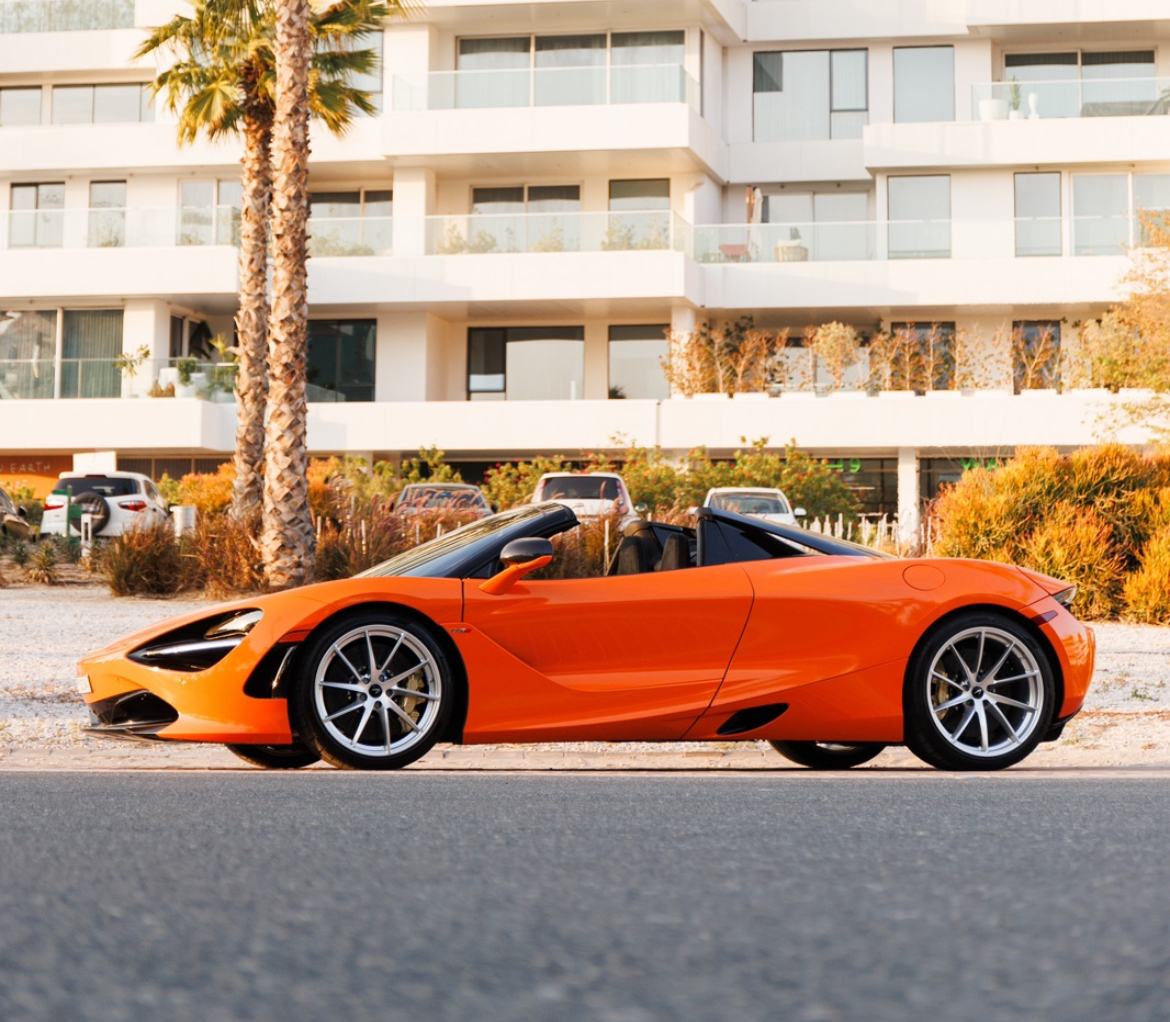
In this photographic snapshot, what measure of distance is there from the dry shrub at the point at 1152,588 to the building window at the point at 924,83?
26778 mm

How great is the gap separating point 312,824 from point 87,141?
136 feet

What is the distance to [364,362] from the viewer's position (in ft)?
140

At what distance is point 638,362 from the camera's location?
1657 inches

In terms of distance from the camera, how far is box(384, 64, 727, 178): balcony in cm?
3944

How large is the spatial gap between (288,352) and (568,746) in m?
12.1

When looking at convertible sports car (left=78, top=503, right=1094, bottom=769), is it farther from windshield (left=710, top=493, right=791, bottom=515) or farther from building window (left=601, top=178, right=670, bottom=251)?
building window (left=601, top=178, right=670, bottom=251)

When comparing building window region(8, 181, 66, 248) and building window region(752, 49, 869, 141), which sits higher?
Result: building window region(752, 49, 869, 141)

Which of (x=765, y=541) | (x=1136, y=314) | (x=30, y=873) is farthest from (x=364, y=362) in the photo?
(x=30, y=873)

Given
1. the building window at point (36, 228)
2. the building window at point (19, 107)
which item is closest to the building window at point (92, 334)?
the building window at point (36, 228)

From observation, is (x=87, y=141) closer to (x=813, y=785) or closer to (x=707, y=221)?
(x=707, y=221)

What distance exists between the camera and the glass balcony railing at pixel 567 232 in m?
38.7

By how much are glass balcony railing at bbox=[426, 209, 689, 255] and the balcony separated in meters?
1.81

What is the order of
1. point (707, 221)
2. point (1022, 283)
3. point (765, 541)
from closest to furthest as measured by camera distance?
point (765, 541) < point (1022, 283) < point (707, 221)

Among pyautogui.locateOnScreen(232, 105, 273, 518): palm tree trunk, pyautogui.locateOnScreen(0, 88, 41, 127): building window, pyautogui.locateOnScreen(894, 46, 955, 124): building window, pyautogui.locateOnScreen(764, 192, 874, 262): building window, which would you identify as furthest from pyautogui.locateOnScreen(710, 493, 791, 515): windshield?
pyautogui.locateOnScreen(0, 88, 41, 127): building window
